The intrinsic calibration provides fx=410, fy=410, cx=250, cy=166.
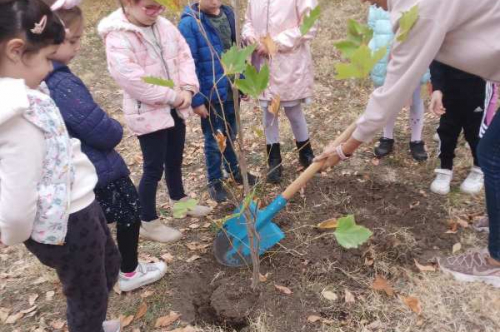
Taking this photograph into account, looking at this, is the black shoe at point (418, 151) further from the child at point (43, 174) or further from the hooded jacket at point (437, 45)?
the child at point (43, 174)

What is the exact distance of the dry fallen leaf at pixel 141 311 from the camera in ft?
7.54

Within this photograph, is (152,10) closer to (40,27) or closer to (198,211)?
(40,27)

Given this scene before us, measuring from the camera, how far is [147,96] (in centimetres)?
233

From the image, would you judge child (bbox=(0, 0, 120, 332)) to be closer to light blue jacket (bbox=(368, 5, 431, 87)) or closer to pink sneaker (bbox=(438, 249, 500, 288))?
pink sneaker (bbox=(438, 249, 500, 288))

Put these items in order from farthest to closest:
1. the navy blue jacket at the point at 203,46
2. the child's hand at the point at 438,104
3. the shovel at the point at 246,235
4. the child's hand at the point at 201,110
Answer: the child's hand at the point at 201,110, the navy blue jacket at the point at 203,46, the child's hand at the point at 438,104, the shovel at the point at 246,235

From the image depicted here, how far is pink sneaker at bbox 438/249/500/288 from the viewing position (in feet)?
7.32

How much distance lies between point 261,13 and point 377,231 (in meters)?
1.69

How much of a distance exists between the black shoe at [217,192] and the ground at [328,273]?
0.34 ft

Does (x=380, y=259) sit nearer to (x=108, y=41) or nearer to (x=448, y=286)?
(x=448, y=286)

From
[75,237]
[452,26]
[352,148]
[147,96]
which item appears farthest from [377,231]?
[75,237]

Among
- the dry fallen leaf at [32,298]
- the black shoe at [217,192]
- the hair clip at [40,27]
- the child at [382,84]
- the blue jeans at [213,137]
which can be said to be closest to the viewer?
the hair clip at [40,27]

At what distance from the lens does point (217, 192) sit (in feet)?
10.8

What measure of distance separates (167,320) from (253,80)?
4.66 ft

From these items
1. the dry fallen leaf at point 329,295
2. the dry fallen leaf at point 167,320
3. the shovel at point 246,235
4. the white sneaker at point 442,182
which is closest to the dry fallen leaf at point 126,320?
the dry fallen leaf at point 167,320
